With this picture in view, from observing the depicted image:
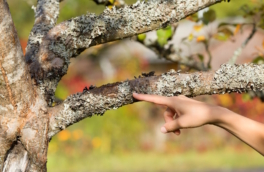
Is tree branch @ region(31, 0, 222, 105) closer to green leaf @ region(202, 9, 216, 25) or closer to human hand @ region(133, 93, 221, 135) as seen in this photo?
human hand @ region(133, 93, 221, 135)

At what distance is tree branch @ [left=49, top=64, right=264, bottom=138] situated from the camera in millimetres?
1549

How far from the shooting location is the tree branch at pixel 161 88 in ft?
5.08

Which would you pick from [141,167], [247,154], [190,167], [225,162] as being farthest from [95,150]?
[247,154]

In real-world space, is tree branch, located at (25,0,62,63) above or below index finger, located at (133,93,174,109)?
above

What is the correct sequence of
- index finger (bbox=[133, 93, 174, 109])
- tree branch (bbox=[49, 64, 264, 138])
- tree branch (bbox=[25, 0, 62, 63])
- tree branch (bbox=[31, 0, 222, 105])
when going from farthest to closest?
tree branch (bbox=[25, 0, 62, 63])
tree branch (bbox=[31, 0, 222, 105])
tree branch (bbox=[49, 64, 264, 138])
index finger (bbox=[133, 93, 174, 109])

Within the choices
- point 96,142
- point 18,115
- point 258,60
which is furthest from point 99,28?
point 96,142

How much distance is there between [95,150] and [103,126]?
69 centimetres

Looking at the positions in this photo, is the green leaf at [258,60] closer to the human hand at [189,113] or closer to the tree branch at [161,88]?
the tree branch at [161,88]

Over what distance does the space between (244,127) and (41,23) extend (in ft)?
3.76

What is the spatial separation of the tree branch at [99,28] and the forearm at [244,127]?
0.56m

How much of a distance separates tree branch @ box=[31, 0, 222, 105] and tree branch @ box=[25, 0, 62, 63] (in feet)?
0.32

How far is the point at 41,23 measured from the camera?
1.92m

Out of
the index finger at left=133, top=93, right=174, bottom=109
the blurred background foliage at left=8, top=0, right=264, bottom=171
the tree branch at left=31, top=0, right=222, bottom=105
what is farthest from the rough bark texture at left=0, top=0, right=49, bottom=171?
the blurred background foliage at left=8, top=0, right=264, bottom=171

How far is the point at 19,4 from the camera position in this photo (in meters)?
13.9
